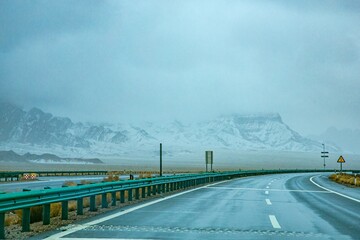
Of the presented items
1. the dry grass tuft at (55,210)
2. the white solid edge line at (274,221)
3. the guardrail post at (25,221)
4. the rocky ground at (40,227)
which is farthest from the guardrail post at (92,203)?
the white solid edge line at (274,221)

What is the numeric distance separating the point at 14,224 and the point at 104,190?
11.4 ft

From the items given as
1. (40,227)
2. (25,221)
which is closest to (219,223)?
(40,227)

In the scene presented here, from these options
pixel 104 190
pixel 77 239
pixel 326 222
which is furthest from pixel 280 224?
pixel 104 190

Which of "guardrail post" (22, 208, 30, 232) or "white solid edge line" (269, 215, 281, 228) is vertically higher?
"guardrail post" (22, 208, 30, 232)

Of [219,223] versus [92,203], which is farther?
[92,203]

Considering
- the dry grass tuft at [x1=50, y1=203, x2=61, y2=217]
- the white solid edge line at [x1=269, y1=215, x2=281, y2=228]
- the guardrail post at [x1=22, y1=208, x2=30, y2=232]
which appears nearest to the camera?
the guardrail post at [x1=22, y1=208, x2=30, y2=232]

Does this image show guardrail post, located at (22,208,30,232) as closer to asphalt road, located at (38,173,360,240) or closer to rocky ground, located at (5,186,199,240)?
rocky ground, located at (5,186,199,240)

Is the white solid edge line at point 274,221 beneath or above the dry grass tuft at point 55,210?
beneath

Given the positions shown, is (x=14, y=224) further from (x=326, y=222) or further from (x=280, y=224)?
(x=326, y=222)

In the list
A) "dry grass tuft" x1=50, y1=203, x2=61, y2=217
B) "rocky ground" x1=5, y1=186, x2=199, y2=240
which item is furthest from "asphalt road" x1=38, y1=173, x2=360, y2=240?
"dry grass tuft" x1=50, y1=203, x2=61, y2=217

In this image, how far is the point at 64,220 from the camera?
12.7 meters

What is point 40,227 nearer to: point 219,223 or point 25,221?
point 25,221

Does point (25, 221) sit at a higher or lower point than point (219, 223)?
higher

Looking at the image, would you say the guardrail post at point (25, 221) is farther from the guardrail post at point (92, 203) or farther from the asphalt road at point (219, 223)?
the guardrail post at point (92, 203)
